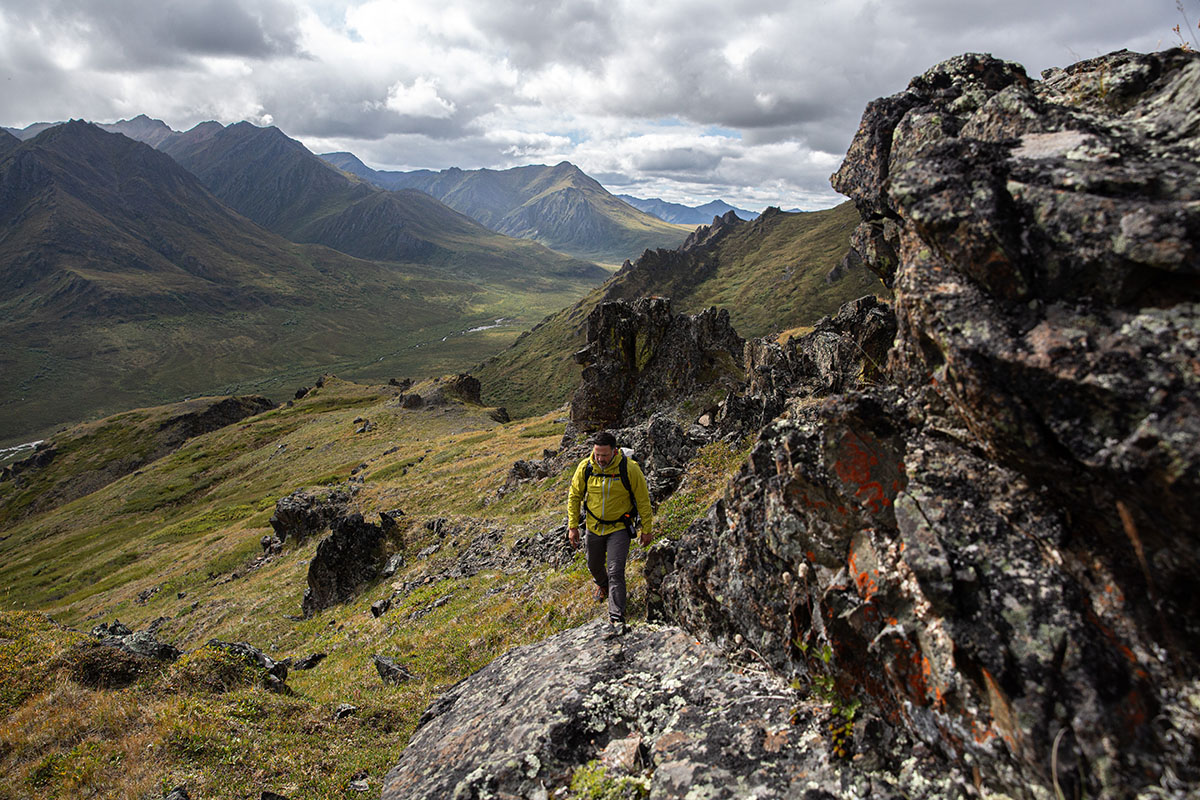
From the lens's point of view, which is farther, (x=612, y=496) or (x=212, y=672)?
(x=212, y=672)

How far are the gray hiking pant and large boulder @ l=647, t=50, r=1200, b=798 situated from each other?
4.22 metres

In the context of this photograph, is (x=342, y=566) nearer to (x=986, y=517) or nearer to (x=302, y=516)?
(x=302, y=516)

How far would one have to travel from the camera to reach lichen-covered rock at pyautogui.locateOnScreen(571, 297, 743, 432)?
132 ft

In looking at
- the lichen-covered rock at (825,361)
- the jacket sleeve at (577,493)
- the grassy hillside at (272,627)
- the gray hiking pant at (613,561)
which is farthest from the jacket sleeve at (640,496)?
the lichen-covered rock at (825,361)

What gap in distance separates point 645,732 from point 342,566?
29.6 metres

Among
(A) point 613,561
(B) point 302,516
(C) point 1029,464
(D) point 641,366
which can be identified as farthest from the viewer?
(B) point 302,516

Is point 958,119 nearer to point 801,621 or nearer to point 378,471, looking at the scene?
point 801,621

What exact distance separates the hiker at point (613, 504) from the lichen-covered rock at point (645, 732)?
118 cm

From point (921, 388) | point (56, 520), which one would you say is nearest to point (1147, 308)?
point (921, 388)

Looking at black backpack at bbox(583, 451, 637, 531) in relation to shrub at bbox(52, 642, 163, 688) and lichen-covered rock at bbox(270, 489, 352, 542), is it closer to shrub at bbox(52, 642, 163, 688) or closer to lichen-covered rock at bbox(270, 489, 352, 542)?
shrub at bbox(52, 642, 163, 688)

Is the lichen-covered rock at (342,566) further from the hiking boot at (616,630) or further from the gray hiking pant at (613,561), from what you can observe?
the hiking boot at (616,630)

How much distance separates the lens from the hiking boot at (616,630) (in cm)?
1200

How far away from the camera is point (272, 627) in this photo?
31453 mm

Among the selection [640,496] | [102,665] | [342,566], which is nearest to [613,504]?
[640,496]
